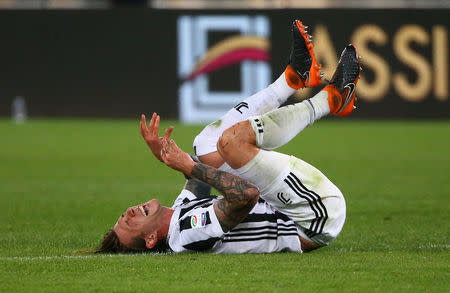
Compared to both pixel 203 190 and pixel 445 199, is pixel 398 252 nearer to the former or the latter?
pixel 203 190

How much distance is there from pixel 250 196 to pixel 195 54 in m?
15.2

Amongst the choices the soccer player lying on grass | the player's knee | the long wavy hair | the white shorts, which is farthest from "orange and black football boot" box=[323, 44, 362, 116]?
the long wavy hair

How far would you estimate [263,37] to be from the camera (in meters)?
20.9

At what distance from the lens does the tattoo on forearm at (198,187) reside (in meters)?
6.44

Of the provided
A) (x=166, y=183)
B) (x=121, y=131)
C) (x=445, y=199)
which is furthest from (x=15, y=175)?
(x=121, y=131)

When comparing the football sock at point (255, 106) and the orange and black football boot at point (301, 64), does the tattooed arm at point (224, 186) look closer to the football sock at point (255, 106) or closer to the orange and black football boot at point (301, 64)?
the football sock at point (255, 106)

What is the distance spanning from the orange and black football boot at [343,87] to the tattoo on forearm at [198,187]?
108 cm

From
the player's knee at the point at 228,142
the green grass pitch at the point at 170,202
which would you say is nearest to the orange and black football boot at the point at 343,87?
the player's knee at the point at 228,142

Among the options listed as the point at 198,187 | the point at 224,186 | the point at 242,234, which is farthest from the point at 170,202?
the point at 224,186

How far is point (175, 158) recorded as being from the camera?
5812mm

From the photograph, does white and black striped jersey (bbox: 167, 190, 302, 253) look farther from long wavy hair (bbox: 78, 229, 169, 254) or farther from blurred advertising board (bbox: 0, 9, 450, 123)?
blurred advertising board (bbox: 0, 9, 450, 123)

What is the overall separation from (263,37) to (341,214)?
1502cm

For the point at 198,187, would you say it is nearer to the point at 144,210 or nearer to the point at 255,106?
the point at 144,210

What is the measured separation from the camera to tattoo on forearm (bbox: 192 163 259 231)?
5727 millimetres
